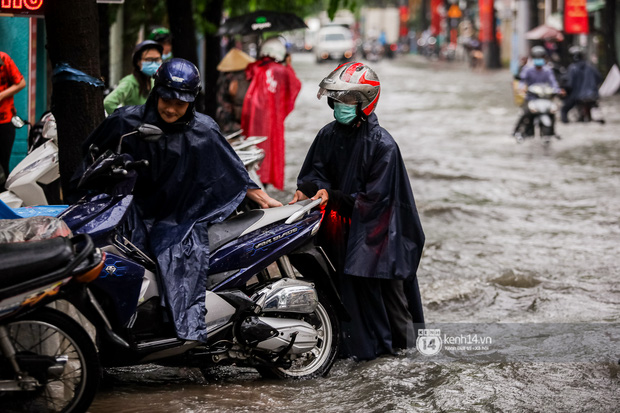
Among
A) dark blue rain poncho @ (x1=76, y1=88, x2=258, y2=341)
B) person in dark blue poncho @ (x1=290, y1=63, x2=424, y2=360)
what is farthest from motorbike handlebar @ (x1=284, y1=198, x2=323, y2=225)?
dark blue rain poncho @ (x1=76, y1=88, x2=258, y2=341)

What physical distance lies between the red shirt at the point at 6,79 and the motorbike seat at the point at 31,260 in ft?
15.1

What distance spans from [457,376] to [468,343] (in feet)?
2.52

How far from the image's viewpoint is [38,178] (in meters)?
7.11

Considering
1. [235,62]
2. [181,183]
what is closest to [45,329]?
[181,183]

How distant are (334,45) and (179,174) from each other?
143ft

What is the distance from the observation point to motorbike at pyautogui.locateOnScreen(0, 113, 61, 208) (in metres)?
7.09

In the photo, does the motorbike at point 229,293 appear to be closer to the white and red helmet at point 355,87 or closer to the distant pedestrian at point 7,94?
the white and red helmet at point 355,87

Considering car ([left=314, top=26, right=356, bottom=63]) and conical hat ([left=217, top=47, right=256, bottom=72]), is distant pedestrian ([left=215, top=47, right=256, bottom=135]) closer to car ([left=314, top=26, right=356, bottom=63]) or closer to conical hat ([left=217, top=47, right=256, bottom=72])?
conical hat ([left=217, top=47, right=256, bottom=72])

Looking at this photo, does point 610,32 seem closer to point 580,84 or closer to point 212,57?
point 580,84

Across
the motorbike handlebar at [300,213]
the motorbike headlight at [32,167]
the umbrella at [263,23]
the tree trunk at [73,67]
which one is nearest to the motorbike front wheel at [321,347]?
the motorbike handlebar at [300,213]

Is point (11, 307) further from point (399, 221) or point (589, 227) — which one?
point (589, 227)


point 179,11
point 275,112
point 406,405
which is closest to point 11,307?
point 406,405

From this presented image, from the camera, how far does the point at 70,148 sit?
19.9 ft

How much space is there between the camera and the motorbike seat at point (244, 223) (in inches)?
204
